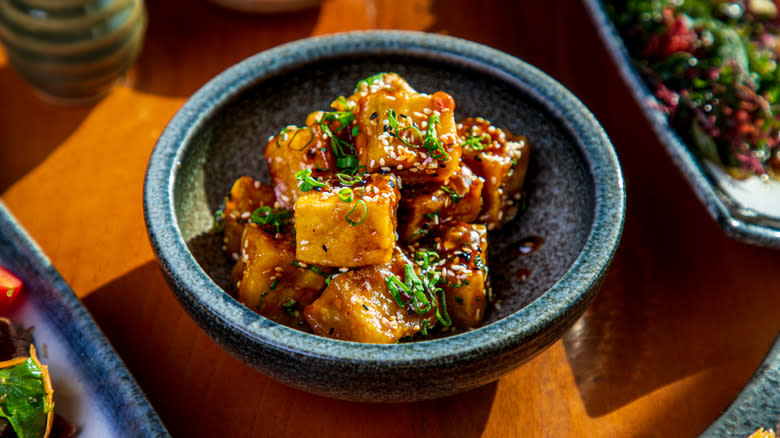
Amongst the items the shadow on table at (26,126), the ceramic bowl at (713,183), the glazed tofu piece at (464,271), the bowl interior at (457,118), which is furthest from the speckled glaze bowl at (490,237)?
the shadow on table at (26,126)

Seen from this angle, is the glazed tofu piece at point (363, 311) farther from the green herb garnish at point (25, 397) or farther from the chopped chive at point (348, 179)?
the green herb garnish at point (25, 397)

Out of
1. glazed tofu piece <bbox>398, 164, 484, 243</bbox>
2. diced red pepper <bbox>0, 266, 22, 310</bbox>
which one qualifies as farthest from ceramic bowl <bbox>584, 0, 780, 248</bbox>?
diced red pepper <bbox>0, 266, 22, 310</bbox>

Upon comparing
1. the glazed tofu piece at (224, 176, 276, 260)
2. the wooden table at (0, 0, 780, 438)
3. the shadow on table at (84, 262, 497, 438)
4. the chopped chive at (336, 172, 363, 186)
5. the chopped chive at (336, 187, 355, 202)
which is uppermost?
the chopped chive at (336, 187, 355, 202)

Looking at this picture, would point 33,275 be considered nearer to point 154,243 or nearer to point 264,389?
point 154,243

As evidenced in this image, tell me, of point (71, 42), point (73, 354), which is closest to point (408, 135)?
point (73, 354)

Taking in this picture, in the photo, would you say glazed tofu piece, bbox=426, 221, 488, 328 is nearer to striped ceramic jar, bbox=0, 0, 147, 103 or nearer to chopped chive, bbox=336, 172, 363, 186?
chopped chive, bbox=336, 172, 363, 186

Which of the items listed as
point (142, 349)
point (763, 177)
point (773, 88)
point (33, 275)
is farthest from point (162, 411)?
point (773, 88)
